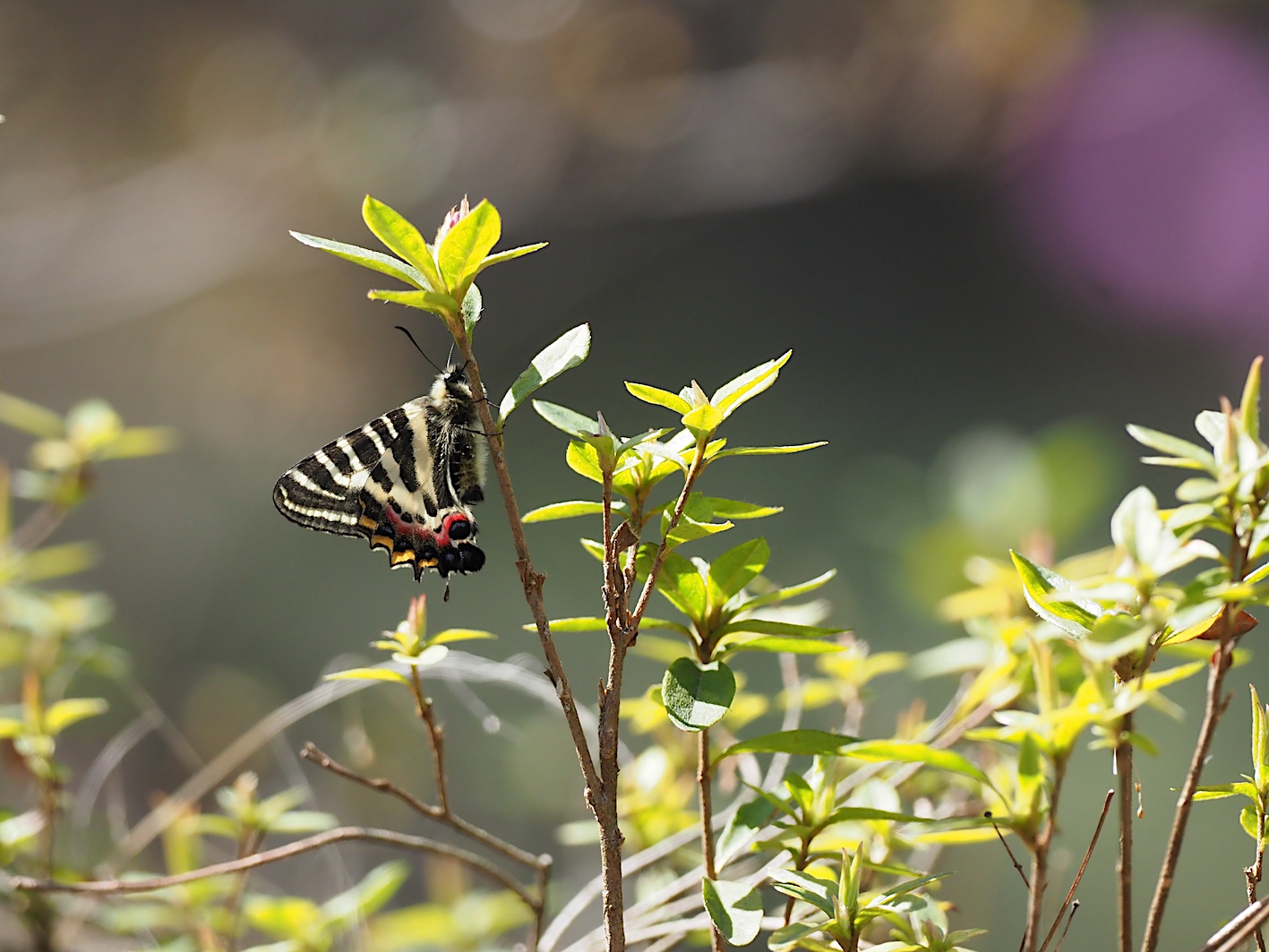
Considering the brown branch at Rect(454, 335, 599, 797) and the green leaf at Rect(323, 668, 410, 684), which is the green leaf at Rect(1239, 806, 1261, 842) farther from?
the green leaf at Rect(323, 668, 410, 684)

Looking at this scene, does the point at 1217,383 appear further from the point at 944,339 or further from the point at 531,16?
the point at 531,16

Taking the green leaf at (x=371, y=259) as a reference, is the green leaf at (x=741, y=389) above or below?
below

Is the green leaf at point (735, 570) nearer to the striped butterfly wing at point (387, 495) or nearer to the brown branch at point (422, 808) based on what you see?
the brown branch at point (422, 808)

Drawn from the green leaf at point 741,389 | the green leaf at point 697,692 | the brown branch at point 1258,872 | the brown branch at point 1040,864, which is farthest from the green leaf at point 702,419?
the brown branch at point 1258,872

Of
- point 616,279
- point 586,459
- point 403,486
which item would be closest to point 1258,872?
point 586,459

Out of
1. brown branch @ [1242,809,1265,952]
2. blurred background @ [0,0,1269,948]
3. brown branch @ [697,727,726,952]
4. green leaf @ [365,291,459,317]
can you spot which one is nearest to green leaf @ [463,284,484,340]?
green leaf @ [365,291,459,317]

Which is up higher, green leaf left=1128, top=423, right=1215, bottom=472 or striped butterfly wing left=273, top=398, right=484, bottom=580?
striped butterfly wing left=273, top=398, right=484, bottom=580
